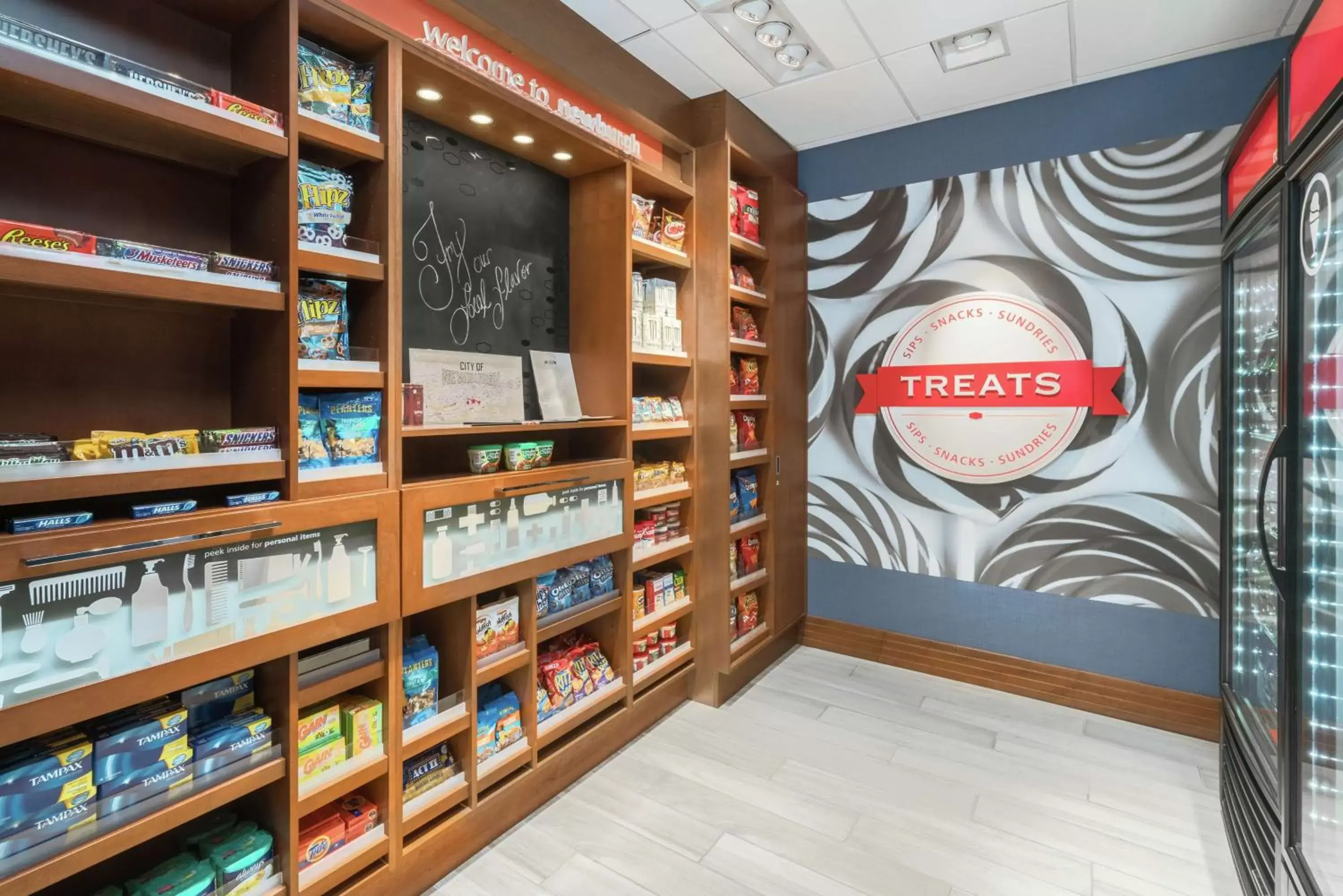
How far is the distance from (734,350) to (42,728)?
294 centimetres

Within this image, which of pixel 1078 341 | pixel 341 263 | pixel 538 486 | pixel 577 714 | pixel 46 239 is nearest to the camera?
pixel 46 239

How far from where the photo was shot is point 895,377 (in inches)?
153

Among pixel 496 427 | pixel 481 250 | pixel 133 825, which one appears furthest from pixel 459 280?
pixel 133 825

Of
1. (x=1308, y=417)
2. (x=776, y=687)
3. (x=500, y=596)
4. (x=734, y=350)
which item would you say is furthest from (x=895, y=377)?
(x=500, y=596)

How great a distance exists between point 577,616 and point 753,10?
257cm

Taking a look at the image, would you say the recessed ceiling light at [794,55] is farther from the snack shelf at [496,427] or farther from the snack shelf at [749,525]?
the snack shelf at [749,525]

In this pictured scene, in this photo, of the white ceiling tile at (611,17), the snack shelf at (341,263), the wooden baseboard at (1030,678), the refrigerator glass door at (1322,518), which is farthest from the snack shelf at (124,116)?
the wooden baseboard at (1030,678)

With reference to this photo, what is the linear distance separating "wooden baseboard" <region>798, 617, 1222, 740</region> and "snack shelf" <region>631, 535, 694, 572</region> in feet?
4.37

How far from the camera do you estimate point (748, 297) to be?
141 inches

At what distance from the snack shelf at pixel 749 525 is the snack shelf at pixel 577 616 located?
779 mm

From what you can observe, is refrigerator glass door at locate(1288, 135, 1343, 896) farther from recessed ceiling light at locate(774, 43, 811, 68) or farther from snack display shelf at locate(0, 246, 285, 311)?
snack display shelf at locate(0, 246, 285, 311)

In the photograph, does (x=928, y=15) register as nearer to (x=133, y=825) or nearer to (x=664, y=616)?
(x=664, y=616)

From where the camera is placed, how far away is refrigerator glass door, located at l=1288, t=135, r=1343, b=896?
1555mm

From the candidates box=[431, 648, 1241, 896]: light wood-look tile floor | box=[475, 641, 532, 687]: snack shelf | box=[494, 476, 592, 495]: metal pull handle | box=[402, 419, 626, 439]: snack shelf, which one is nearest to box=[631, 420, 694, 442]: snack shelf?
box=[402, 419, 626, 439]: snack shelf
